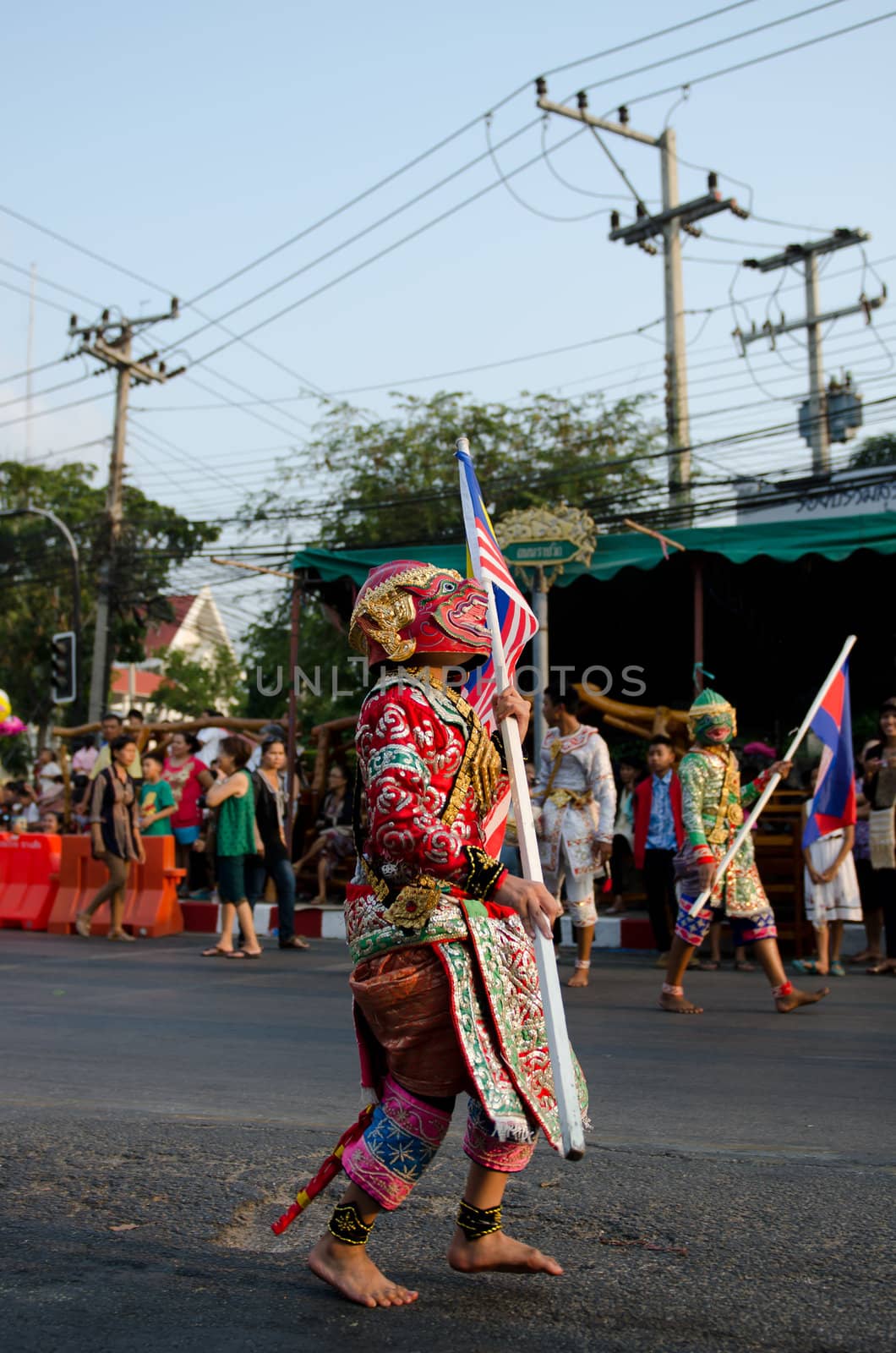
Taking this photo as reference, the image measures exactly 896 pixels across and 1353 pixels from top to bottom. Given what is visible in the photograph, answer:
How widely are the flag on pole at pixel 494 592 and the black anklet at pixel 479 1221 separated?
929mm

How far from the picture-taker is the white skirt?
10203 millimetres

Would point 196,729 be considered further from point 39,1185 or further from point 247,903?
point 39,1185

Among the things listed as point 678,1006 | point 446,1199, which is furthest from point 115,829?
point 446,1199

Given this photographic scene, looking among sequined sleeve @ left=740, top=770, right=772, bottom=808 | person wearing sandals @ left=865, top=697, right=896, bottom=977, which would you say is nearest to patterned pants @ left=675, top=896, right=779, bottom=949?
sequined sleeve @ left=740, top=770, right=772, bottom=808

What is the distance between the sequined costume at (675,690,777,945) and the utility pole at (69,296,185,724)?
1947 centimetres

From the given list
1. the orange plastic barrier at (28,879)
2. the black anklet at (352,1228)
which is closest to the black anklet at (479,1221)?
the black anklet at (352,1228)

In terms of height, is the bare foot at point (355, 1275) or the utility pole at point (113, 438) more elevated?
the utility pole at point (113, 438)

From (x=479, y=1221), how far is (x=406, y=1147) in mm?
274

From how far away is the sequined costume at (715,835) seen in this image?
8078 millimetres

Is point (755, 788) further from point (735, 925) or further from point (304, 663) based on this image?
point (304, 663)

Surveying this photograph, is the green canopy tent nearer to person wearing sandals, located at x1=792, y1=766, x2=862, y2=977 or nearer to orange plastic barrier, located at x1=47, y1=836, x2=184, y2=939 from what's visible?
person wearing sandals, located at x1=792, y1=766, x2=862, y2=977

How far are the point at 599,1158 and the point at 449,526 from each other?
2460cm

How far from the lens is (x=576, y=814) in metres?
9.98

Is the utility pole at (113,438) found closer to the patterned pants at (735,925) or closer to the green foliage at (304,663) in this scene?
the green foliage at (304,663)
